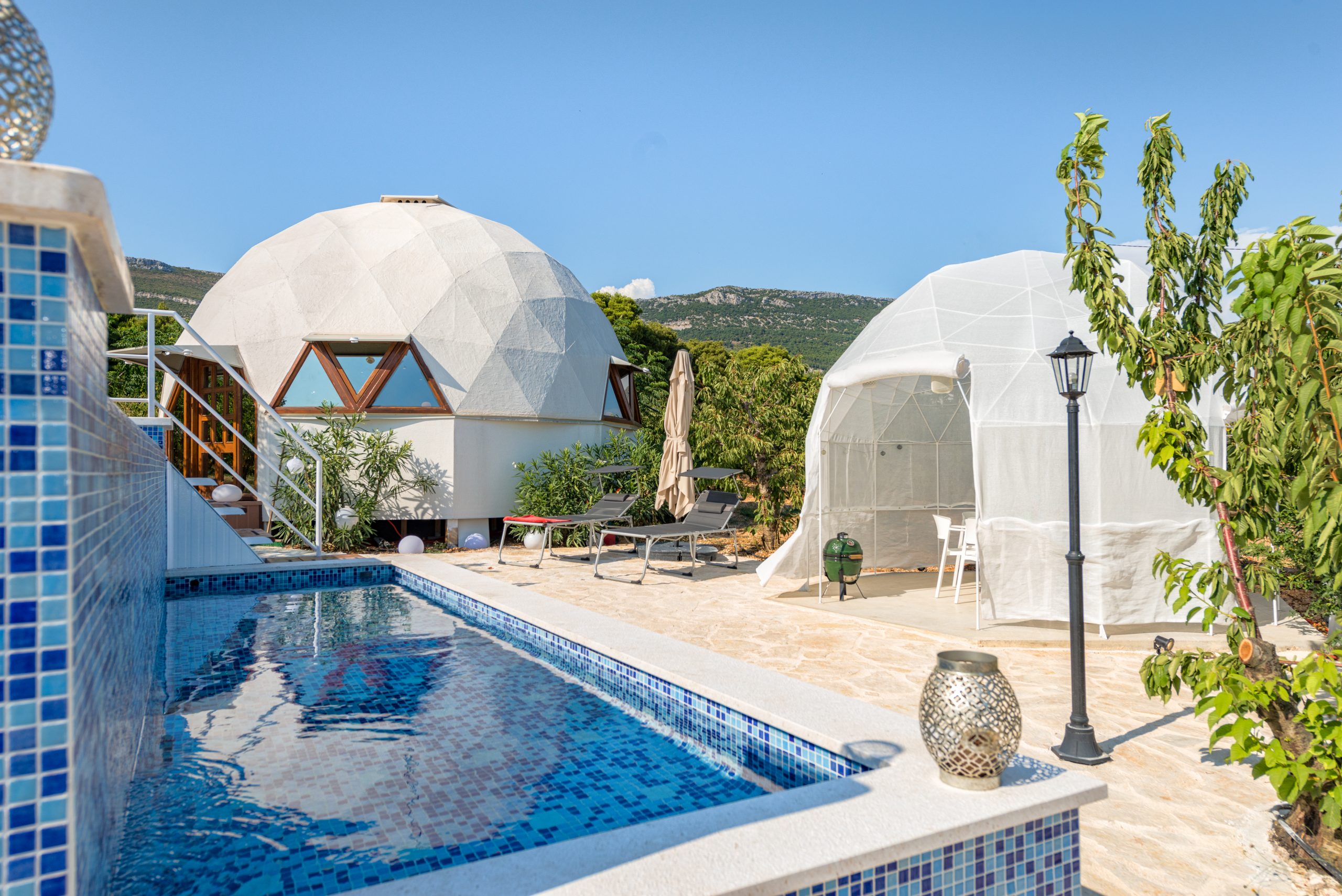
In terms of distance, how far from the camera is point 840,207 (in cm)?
1820

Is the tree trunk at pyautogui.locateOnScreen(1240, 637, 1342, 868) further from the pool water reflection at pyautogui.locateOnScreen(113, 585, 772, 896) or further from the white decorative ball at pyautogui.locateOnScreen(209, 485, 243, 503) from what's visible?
the white decorative ball at pyautogui.locateOnScreen(209, 485, 243, 503)

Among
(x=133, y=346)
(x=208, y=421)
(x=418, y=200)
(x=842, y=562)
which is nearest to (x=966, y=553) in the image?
(x=842, y=562)

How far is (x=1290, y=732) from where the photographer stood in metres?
3.14

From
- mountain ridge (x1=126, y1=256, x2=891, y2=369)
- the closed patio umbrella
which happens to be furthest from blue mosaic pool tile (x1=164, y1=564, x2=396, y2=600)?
mountain ridge (x1=126, y1=256, x2=891, y2=369)

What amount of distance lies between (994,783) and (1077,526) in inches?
82.9

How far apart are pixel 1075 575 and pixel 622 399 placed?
13352mm

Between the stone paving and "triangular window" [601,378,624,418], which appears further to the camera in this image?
"triangular window" [601,378,624,418]

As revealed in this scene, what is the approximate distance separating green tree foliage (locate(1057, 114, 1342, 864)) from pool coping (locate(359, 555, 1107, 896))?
853mm

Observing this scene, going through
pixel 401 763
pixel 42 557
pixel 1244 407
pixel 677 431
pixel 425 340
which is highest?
pixel 425 340

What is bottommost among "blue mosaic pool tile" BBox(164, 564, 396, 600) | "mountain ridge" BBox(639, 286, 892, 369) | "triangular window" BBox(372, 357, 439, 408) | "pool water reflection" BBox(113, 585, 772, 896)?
"pool water reflection" BBox(113, 585, 772, 896)

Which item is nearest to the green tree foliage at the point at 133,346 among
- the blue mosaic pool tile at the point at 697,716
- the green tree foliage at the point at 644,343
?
the green tree foliage at the point at 644,343

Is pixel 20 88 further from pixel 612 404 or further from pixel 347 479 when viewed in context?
pixel 612 404

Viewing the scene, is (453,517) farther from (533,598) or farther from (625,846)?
(625,846)

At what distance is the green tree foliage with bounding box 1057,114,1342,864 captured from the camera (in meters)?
2.65
